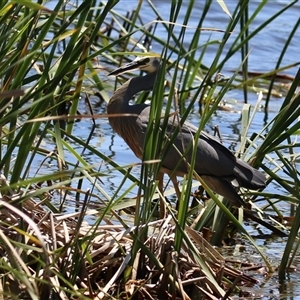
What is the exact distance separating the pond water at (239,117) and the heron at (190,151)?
0.92 ft

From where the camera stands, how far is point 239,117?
7.32m

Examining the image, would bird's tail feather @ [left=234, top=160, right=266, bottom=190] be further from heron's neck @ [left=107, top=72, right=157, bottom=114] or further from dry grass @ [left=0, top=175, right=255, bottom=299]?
dry grass @ [left=0, top=175, right=255, bottom=299]

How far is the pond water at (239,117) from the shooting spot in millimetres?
3664

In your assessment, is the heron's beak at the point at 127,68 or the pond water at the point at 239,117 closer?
the pond water at the point at 239,117

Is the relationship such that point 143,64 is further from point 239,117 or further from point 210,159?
point 239,117

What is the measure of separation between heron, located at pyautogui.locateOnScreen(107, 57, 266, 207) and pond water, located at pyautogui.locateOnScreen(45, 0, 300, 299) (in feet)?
0.92

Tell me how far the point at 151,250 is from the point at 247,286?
0.58 m

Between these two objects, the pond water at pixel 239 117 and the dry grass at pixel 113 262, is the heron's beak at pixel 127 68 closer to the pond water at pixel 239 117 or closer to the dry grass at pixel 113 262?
the pond water at pixel 239 117

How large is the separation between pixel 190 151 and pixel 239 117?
2.68 meters

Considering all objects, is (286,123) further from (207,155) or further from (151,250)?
(207,155)

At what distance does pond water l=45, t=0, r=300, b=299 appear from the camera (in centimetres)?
366

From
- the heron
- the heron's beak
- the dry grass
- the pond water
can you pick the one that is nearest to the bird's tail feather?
the heron

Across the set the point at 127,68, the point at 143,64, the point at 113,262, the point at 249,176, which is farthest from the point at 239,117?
the point at 113,262

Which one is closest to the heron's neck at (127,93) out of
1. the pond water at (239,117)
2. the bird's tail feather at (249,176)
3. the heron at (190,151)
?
the heron at (190,151)
